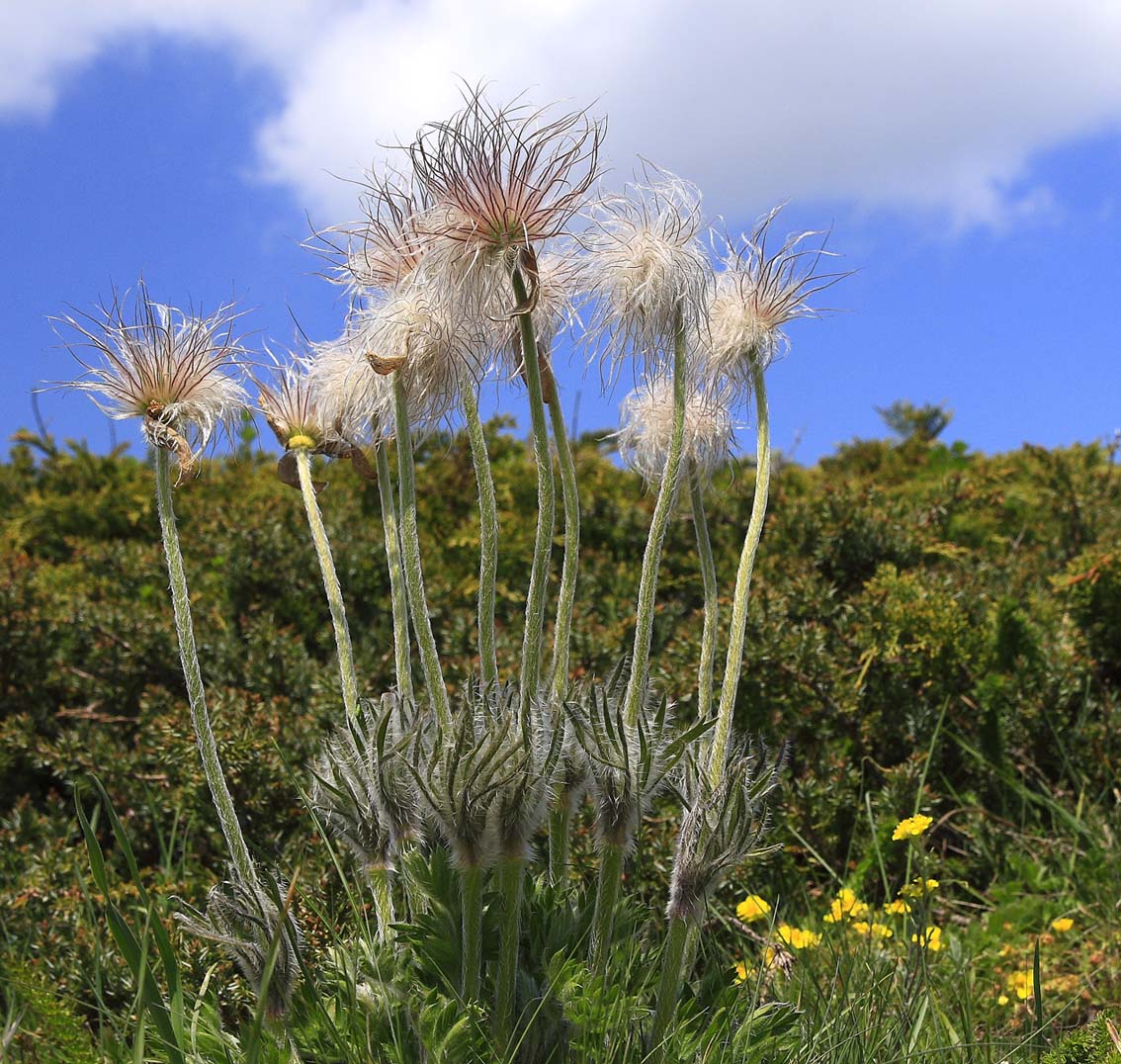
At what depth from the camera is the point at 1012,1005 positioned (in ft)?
12.3

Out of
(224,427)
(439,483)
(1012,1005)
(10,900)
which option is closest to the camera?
(224,427)

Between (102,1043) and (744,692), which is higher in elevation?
(744,692)

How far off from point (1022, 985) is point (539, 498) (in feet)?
7.62

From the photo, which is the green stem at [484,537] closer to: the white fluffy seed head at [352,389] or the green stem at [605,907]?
the white fluffy seed head at [352,389]

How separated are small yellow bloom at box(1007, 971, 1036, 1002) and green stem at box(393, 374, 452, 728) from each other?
206 cm

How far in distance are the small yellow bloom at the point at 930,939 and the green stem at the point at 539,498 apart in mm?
1251

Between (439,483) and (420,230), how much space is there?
4.05 m

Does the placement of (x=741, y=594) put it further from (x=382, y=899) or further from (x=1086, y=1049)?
(x=1086, y=1049)

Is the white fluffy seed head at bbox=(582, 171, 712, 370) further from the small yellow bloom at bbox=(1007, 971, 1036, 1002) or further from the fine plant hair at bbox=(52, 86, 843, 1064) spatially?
the small yellow bloom at bbox=(1007, 971, 1036, 1002)

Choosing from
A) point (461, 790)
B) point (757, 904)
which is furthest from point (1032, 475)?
point (461, 790)

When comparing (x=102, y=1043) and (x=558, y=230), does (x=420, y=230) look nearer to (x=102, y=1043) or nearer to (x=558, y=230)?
(x=558, y=230)

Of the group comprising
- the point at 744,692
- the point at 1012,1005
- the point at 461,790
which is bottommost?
the point at 1012,1005

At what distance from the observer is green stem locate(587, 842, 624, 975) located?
2412 mm

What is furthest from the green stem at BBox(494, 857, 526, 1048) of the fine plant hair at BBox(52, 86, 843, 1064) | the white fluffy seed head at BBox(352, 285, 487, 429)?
the white fluffy seed head at BBox(352, 285, 487, 429)
